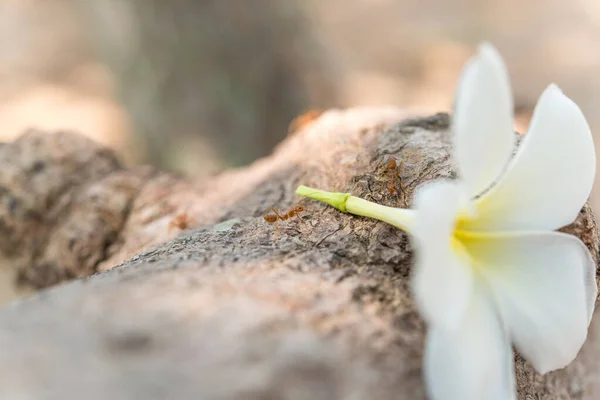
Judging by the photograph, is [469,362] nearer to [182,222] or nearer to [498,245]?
[498,245]

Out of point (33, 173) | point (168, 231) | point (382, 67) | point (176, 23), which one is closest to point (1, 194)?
point (33, 173)

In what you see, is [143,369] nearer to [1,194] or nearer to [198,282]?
[198,282]

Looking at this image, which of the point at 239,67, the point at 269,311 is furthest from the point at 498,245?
A: the point at 239,67

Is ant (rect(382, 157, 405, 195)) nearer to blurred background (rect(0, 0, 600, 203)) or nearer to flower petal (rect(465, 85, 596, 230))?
flower petal (rect(465, 85, 596, 230))

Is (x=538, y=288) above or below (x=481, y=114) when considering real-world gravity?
below

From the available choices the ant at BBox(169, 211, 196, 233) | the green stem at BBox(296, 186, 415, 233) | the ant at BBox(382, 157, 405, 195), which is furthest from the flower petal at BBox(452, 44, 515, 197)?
the ant at BBox(169, 211, 196, 233)

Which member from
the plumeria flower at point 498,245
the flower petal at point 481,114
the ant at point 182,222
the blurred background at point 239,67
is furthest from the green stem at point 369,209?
the blurred background at point 239,67

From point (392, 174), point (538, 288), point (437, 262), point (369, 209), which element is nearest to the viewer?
point (437, 262)
